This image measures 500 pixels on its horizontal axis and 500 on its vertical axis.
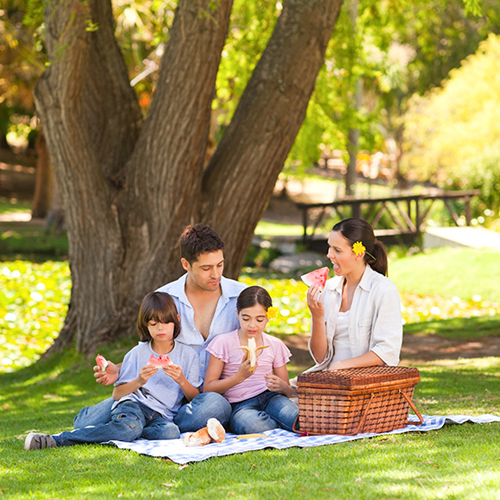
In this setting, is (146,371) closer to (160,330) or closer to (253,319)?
(160,330)

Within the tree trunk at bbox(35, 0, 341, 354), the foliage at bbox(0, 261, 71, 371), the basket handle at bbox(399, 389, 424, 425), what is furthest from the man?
the foliage at bbox(0, 261, 71, 371)

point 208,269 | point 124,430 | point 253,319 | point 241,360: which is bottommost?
point 124,430

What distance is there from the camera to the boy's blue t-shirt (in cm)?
441

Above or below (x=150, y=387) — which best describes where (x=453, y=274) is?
below

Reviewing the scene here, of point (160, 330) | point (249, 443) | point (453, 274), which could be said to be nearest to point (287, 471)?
point (249, 443)

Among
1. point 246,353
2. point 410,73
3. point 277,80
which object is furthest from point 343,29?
point 410,73

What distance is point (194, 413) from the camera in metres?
4.32

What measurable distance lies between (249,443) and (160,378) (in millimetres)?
799

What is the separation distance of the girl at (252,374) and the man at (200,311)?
5.0 inches

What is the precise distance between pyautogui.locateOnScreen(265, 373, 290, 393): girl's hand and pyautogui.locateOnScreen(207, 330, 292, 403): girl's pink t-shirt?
0.13 meters

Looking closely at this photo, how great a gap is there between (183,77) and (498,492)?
16.8 feet

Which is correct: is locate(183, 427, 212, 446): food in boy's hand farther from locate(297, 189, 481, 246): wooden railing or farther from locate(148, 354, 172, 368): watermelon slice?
locate(297, 189, 481, 246): wooden railing

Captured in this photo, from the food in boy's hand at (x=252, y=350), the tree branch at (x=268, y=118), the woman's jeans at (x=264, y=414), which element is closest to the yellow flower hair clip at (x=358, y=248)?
the food in boy's hand at (x=252, y=350)

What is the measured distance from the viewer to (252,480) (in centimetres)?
326
